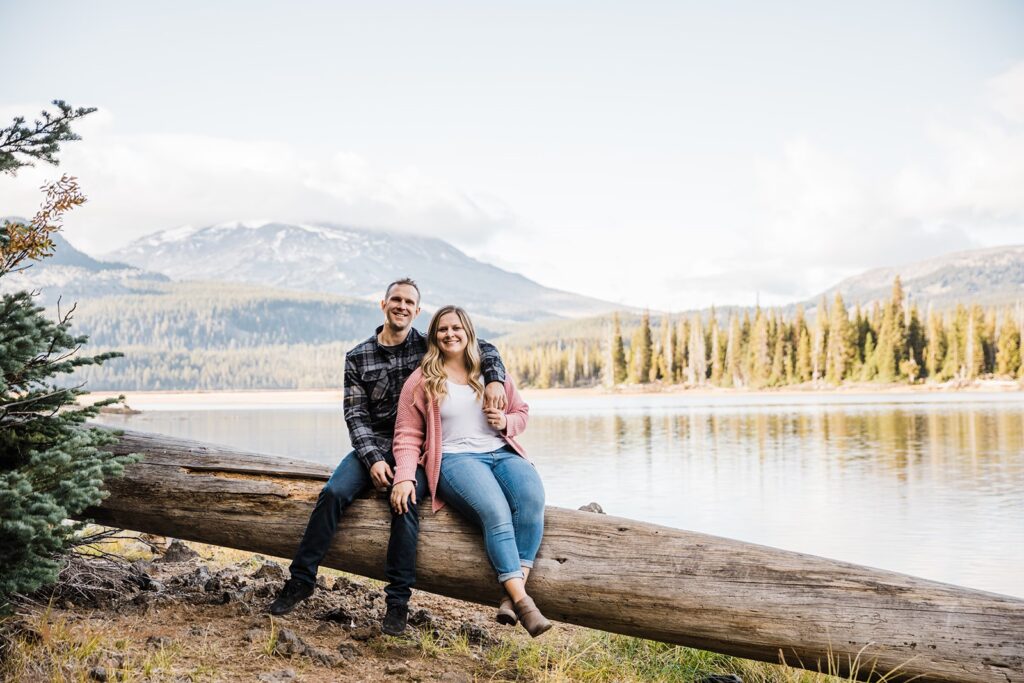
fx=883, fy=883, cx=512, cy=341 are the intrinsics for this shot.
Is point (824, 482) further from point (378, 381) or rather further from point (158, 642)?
point (158, 642)

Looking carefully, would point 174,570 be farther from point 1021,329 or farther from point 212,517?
point 1021,329

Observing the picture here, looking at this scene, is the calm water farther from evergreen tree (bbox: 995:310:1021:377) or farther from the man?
evergreen tree (bbox: 995:310:1021:377)

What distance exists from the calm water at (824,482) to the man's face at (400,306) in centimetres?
751

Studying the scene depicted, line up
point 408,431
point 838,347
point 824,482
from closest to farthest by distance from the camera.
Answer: point 408,431
point 824,482
point 838,347

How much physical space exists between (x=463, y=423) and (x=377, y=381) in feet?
2.32

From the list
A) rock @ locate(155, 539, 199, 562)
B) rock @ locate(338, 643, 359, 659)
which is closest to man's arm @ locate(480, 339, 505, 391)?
rock @ locate(338, 643, 359, 659)

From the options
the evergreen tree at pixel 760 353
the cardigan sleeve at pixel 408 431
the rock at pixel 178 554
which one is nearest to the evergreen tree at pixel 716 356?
the evergreen tree at pixel 760 353

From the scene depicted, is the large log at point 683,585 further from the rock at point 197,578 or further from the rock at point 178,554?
the rock at point 178,554

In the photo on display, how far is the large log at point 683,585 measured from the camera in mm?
4992

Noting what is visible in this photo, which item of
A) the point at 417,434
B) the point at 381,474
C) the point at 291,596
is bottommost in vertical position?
the point at 291,596

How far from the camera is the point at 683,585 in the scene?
5.31 m

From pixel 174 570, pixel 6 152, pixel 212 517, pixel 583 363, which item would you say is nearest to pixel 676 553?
pixel 212 517

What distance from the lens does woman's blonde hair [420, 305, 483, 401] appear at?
18.1 feet

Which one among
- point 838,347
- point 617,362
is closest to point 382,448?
point 838,347
